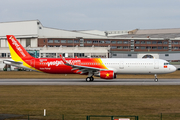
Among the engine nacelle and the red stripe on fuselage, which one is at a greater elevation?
the red stripe on fuselage

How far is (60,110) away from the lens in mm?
24734

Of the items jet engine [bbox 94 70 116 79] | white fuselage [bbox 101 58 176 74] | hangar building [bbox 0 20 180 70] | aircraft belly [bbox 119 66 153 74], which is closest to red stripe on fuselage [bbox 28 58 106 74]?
white fuselage [bbox 101 58 176 74]

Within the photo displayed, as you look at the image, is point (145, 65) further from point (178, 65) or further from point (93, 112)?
point (178, 65)

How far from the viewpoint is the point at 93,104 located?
2753 cm

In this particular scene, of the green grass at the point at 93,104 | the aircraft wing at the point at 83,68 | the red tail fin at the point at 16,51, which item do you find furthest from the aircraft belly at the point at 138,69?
the red tail fin at the point at 16,51

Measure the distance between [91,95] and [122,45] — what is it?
10808 cm

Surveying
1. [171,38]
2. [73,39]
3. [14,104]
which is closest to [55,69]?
[14,104]

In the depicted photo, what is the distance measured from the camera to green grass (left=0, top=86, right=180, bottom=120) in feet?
78.0

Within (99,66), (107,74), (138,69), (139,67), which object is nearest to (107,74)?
(107,74)

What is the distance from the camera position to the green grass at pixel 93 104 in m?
23.8

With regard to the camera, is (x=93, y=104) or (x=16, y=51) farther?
(x=16, y=51)

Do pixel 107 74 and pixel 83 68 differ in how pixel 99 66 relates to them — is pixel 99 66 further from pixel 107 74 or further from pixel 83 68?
pixel 107 74

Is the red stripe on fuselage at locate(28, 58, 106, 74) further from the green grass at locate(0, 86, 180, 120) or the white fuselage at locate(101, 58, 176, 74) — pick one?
the green grass at locate(0, 86, 180, 120)

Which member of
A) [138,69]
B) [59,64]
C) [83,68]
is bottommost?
[138,69]
